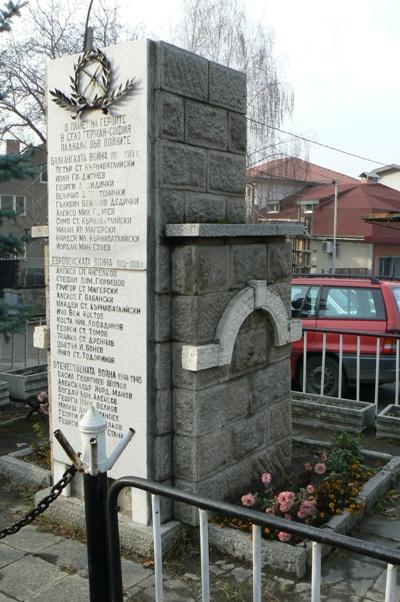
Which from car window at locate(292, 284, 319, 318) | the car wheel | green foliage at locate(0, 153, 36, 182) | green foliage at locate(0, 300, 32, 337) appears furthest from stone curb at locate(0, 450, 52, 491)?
car window at locate(292, 284, 319, 318)

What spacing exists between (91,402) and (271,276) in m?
1.65

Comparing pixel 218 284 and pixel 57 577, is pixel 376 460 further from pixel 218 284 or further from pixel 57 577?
pixel 57 577

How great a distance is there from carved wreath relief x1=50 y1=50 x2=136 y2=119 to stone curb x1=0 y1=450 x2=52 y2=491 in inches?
109

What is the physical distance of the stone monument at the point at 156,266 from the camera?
3.95m

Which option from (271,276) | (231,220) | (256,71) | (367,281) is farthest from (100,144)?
(256,71)

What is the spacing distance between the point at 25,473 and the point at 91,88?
3035 mm

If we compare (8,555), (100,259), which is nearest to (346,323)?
(100,259)

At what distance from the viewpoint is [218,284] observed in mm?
4176

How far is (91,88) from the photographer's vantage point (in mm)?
4145

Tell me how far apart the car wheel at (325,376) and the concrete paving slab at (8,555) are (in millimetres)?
5576

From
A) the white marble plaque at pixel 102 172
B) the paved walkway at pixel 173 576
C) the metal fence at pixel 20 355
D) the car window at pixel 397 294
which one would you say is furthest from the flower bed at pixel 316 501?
the metal fence at pixel 20 355

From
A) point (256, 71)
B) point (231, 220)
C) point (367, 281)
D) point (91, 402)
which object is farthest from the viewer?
point (256, 71)

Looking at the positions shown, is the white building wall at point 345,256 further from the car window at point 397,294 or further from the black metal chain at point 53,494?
the black metal chain at point 53,494

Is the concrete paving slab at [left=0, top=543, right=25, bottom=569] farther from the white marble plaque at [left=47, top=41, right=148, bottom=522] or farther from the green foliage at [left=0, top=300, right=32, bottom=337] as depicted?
the green foliage at [left=0, top=300, right=32, bottom=337]
